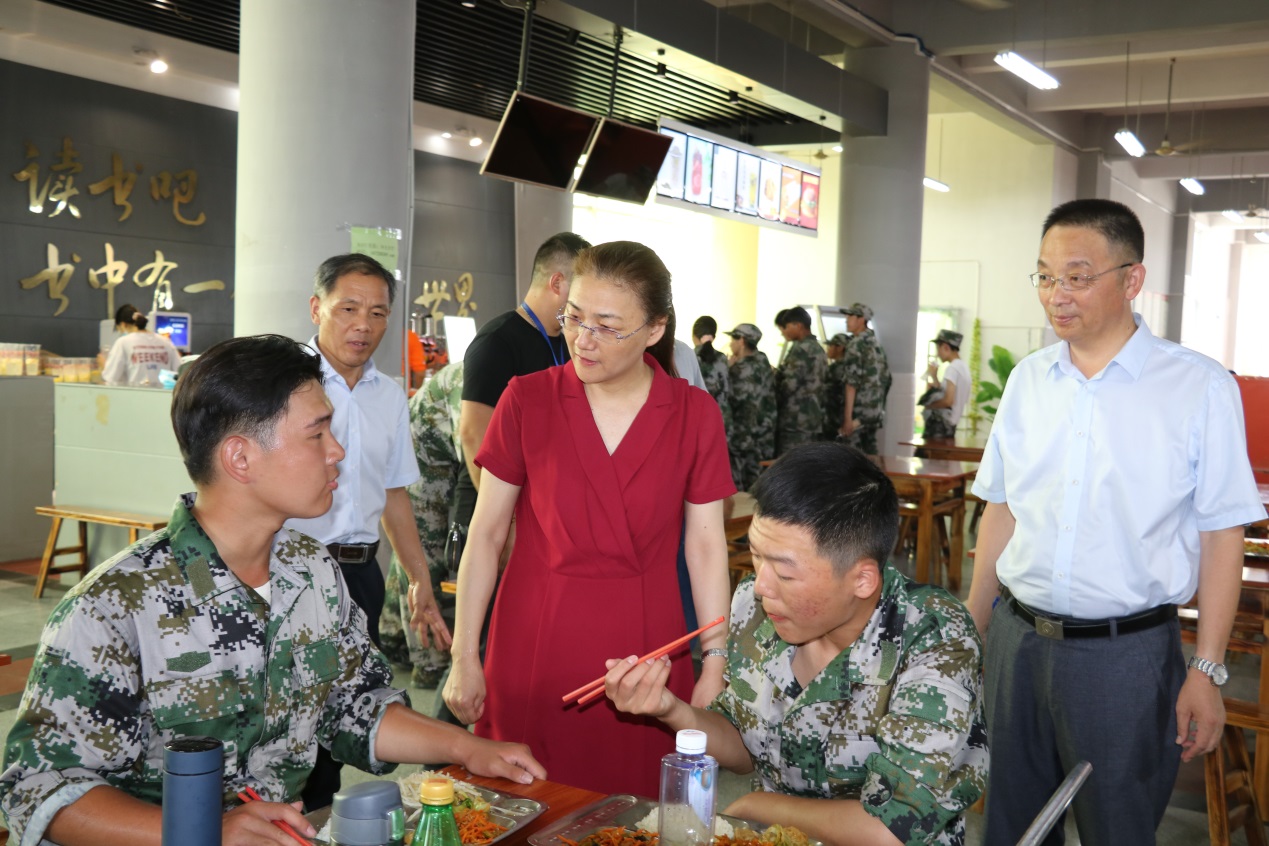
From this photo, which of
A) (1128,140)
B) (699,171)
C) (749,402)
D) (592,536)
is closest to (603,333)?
(592,536)

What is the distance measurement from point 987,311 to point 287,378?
49.7 ft

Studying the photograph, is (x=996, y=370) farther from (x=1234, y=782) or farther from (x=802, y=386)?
(x=1234, y=782)

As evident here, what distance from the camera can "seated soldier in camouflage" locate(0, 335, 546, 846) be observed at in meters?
1.38

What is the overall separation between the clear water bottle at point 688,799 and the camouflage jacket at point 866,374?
8.11 metres

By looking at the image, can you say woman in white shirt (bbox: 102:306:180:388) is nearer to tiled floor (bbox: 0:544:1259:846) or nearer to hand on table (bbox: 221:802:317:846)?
tiled floor (bbox: 0:544:1259:846)

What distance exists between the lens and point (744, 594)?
1921 mm

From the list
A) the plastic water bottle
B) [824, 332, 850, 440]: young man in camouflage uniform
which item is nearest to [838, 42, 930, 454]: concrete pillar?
[824, 332, 850, 440]: young man in camouflage uniform

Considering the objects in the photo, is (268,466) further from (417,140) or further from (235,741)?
(417,140)

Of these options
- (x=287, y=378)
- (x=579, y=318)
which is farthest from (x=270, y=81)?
(x=287, y=378)

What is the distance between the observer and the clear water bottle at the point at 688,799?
1.37 m

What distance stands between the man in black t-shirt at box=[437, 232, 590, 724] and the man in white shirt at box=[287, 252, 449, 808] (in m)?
0.22

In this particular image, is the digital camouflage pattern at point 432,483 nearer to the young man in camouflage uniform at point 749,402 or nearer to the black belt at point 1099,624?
the black belt at point 1099,624

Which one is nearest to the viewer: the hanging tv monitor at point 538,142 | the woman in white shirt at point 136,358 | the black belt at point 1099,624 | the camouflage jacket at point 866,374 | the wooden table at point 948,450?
the black belt at point 1099,624

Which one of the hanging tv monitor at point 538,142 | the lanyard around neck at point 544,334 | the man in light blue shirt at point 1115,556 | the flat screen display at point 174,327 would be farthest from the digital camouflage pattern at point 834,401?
the man in light blue shirt at point 1115,556
